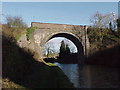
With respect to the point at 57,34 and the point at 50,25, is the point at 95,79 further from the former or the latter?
the point at 57,34

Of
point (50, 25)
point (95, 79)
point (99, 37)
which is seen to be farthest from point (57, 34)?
point (95, 79)

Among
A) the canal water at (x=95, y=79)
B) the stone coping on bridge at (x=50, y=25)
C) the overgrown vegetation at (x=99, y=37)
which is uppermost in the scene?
the stone coping on bridge at (x=50, y=25)

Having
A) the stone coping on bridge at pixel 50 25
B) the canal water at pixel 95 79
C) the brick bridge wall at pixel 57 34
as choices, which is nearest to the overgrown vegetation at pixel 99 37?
the brick bridge wall at pixel 57 34

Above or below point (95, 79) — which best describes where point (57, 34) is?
above

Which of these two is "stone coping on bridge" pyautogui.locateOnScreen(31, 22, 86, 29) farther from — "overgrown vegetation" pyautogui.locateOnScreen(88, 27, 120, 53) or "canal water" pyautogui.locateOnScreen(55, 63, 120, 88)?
"canal water" pyautogui.locateOnScreen(55, 63, 120, 88)

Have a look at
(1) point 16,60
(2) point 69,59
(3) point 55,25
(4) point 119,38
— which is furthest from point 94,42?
(1) point 16,60

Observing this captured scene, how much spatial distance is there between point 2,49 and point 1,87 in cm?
218

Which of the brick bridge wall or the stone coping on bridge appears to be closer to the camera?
the stone coping on bridge

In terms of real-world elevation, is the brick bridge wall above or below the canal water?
above

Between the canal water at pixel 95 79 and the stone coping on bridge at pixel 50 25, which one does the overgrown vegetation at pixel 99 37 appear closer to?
the stone coping on bridge at pixel 50 25

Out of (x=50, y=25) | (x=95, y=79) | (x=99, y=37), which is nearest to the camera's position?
(x=95, y=79)

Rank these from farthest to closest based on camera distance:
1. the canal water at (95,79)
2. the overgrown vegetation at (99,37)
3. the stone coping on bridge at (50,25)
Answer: the overgrown vegetation at (99,37), the stone coping on bridge at (50,25), the canal water at (95,79)

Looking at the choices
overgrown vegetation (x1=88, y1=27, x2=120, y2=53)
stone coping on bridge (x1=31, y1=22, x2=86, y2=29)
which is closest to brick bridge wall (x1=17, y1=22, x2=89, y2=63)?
stone coping on bridge (x1=31, y1=22, x2=86, y2=29)

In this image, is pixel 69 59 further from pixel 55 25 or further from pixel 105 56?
pixel 105 56
